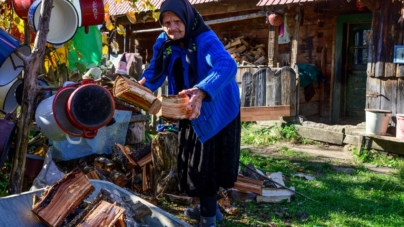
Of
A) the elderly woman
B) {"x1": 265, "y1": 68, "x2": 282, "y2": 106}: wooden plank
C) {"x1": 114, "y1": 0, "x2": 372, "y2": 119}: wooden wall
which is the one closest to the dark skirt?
the elderly woman

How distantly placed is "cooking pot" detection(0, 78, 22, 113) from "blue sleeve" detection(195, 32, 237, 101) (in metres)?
1.77

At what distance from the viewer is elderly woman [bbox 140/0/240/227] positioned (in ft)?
9.16

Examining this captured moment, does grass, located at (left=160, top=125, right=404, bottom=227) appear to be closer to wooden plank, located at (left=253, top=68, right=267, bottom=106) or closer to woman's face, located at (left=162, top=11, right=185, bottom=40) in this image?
wooden plank, located at (left=253, top=68, right=267, bottom=106)

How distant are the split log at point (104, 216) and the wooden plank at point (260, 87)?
594cm

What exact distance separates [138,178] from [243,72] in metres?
4.36

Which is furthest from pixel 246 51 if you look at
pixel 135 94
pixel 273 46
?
pixel 135 94

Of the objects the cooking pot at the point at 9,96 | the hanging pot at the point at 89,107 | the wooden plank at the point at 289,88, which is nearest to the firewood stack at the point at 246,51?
the wooden plank at the point at 289,88

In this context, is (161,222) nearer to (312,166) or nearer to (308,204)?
(308,204)

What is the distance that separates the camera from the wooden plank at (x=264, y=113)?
785 centimetres

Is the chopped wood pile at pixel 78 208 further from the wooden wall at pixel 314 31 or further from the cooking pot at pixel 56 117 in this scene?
the wooden wall at pixel 314 31

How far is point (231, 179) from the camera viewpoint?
10.3ft

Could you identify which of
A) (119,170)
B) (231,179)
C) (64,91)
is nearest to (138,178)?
(119,170)

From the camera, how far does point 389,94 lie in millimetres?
6855

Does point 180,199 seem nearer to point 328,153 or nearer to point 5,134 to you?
point 5,134
